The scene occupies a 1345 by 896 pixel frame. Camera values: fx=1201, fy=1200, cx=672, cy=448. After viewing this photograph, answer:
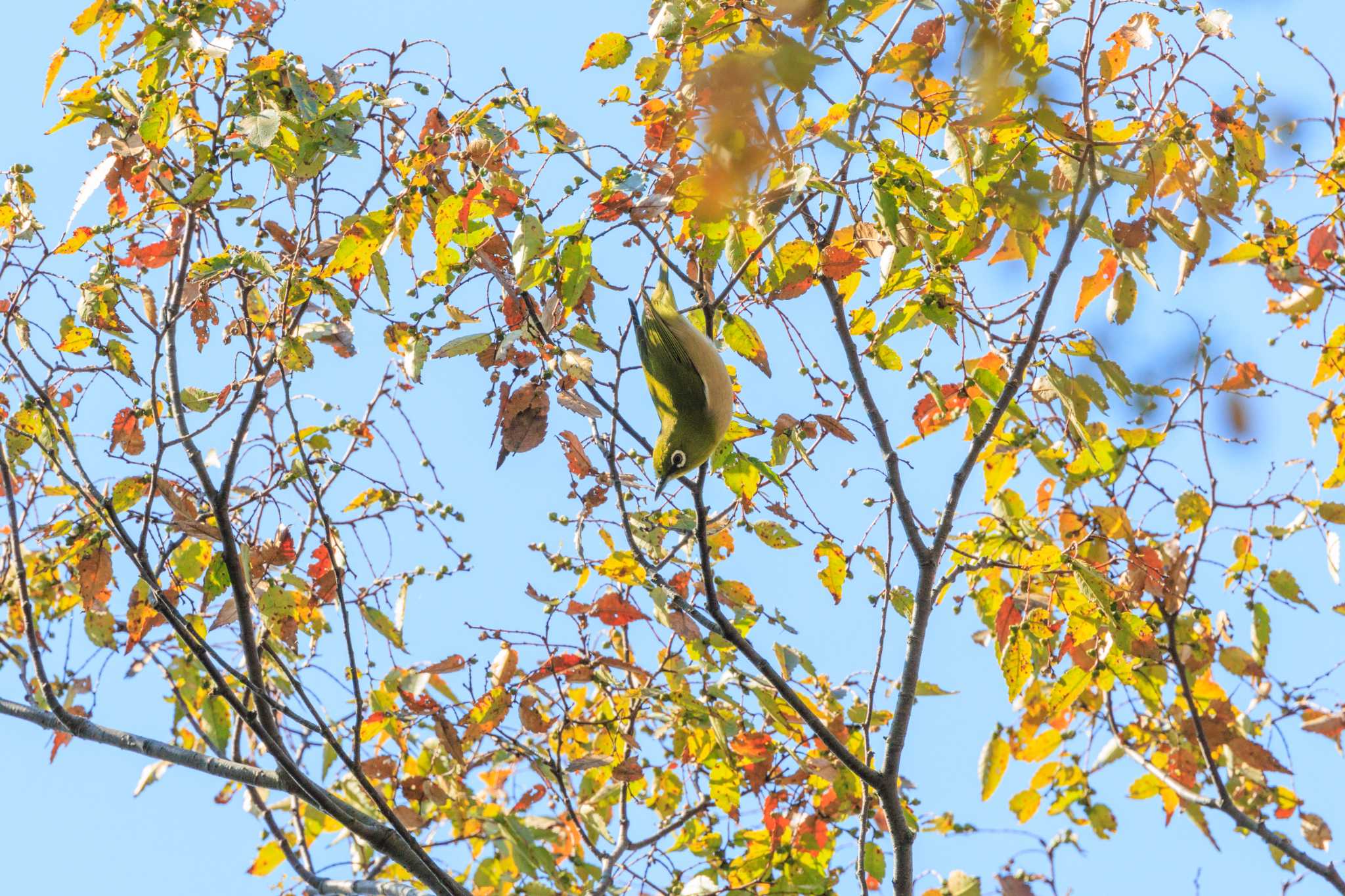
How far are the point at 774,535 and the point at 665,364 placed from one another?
615mm

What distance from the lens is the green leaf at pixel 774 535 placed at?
3.39 m

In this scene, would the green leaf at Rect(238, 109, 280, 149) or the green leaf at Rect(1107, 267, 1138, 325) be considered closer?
the green leaf at Rect(238, 109, 280, 149)

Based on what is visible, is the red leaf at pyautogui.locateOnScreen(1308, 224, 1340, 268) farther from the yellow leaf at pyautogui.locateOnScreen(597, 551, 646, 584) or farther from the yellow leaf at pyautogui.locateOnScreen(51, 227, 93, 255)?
the yellow leaf at pyautogui.locateOnScreen(51, 227, 93, 255)

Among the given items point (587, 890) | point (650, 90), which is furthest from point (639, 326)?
point (587, 890)

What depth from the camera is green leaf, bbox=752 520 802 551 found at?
11.1ft

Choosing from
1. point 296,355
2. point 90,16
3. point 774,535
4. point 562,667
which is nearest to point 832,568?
point 774,535

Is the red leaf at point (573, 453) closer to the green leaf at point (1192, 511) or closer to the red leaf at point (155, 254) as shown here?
the red leaf at point (155, 254)

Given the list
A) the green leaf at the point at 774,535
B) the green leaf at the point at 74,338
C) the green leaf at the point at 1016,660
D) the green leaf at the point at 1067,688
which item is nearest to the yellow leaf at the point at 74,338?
the green leaf at the point at 74,338

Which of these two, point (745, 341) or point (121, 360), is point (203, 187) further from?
point (745, 341)

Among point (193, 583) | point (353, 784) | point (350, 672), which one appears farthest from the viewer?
point (353, 784)

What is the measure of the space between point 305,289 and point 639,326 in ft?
3.16

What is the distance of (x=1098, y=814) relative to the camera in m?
4.69

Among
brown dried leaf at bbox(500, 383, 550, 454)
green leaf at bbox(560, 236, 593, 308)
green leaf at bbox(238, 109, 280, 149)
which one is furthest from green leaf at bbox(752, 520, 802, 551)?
green leaf at bbox(238, 109, 280, 149)

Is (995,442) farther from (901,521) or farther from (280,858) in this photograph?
(280,858)
